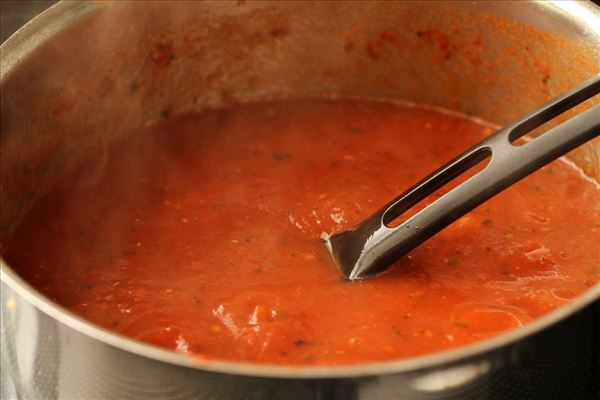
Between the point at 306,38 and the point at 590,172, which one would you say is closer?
the point at 590,172

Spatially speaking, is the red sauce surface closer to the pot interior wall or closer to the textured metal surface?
Answer: the pot interior wall

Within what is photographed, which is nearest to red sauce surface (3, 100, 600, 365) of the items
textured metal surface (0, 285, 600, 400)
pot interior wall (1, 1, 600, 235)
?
pot interior wall (1, 1, 600, 235)

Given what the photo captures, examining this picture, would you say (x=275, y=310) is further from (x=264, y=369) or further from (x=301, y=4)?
(x=301, y=4)

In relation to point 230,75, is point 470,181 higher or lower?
lower

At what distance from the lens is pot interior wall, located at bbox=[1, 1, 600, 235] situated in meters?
1.97

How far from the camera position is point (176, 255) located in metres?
1.83

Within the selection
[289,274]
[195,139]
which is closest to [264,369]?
[289,274]

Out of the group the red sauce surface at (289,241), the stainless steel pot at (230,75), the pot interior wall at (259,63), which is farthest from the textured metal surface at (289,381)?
the pot interior wall at (259,63)

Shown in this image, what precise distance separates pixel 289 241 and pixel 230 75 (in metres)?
0.63

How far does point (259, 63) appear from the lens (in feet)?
7.64

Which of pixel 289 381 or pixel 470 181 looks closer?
pixel 289 381

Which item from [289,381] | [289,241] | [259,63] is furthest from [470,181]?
[259,63]

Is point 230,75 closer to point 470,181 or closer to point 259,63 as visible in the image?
point 259,63

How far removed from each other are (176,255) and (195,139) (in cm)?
47
